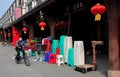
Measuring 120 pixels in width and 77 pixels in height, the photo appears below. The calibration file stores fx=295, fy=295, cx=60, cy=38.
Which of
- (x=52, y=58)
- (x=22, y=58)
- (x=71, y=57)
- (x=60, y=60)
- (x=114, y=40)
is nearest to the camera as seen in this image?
(x=114, y=40)

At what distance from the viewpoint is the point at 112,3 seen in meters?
11.2

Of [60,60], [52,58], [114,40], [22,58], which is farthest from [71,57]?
[114,40]

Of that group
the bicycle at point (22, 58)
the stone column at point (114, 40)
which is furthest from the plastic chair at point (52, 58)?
the stone column at point (114, 40)

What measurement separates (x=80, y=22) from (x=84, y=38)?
1.55 m

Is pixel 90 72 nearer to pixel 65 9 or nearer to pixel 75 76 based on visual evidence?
pixel 75 76

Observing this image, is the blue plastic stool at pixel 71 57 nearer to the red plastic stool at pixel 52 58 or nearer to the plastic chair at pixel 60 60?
the plastic chair at pixel 60 60

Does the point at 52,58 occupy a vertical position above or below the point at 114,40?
below

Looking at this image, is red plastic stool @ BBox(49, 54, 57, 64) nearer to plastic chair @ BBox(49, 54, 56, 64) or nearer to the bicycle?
plastic chair @ BBox(49, 54, 56, 64)

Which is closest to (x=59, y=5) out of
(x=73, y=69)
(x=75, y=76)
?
(x=73, y=69)

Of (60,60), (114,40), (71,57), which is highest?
(114,40)

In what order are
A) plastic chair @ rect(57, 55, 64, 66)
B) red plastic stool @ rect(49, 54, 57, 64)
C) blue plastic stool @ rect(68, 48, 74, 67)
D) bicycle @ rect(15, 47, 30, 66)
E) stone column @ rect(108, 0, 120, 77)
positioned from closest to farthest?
stone column @ rect(108, 0, 120, 77), blue plastic stool @ rect(68, 48, 74, 67), plastic chair @ rect(57, 55, 64, 66), bicycle @ rect(15, 47, 30, 66), red plastic stool @ rect(49, 54, 57, 64)

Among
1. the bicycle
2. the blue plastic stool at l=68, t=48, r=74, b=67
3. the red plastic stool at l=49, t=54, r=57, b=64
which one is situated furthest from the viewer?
the red plastic stool at l=49, t=54, r=57, b=64

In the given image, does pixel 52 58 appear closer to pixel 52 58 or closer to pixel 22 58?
pixel 52 58

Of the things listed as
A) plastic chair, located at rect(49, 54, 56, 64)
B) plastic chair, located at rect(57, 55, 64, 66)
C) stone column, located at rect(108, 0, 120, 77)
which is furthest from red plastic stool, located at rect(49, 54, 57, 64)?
stone column, located at rect(108, 0, 120, 77)
